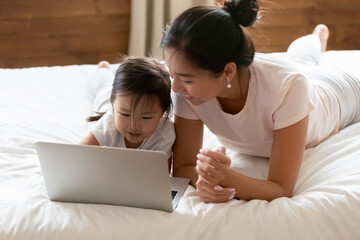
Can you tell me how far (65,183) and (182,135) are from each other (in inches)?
17.1

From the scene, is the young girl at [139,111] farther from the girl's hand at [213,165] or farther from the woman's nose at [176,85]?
the girl's hand at [213,165]

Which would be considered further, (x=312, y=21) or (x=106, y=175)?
(x=312, y=21)

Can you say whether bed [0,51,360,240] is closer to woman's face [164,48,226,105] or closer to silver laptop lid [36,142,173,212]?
silver laptop lid [36,142,173,212]

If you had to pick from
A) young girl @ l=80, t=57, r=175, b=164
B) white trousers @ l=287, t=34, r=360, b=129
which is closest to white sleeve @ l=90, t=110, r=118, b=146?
young girl @ l=80, t=57, r=175, b=164

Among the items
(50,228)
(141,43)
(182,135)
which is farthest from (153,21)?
(50,228)

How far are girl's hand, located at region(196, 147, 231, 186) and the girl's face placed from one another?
323mm

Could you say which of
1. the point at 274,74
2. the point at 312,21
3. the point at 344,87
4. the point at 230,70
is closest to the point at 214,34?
the point at 230,70

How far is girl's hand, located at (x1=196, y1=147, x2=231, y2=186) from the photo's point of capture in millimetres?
1204

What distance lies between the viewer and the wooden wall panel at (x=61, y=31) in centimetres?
324

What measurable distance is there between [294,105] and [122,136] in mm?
576

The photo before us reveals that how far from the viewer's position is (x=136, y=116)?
148cm

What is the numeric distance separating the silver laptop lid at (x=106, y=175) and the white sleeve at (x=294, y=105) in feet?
1.22

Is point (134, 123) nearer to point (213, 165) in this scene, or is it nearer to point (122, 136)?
point (122, 136)

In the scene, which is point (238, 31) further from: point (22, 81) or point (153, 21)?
point (153, 21)
